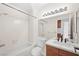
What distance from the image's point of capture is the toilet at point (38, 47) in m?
1.38

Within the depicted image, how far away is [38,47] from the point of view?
139cm

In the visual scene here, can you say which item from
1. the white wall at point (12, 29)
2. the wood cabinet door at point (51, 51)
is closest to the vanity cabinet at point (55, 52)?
the wood cabinet door at point (51, 51)

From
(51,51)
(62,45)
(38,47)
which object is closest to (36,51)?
(38,47)

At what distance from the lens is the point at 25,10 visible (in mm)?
1405

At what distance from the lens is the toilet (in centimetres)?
138

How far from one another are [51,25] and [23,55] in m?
0.49

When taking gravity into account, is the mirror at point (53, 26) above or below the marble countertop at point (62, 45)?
above

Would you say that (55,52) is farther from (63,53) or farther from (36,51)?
(36,51)

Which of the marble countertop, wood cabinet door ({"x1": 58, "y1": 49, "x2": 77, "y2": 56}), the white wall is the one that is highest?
the white wall

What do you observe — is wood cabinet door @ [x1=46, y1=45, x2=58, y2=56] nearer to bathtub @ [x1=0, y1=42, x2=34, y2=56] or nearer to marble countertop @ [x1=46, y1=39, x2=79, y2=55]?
marble countertop @ [x1=46, y1=39, x2=79, y2=55]

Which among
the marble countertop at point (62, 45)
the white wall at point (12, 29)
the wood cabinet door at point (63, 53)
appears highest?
the white wall at point (12, 29)

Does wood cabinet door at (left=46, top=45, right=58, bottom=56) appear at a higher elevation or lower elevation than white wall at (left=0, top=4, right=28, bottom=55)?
lower

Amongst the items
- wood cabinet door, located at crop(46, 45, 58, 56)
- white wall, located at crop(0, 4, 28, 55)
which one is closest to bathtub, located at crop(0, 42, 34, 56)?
white wall, located at crop(0, 4, 28, 55)

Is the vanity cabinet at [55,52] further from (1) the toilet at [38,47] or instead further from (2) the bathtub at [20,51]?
(2) the bathtub at [20,51]
